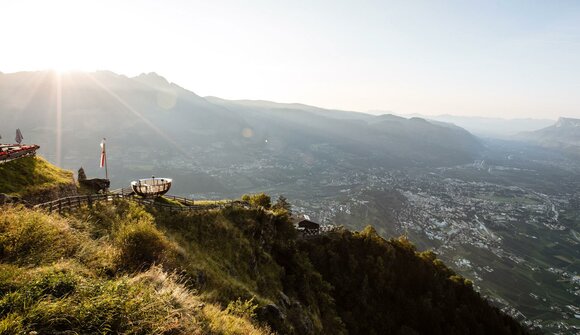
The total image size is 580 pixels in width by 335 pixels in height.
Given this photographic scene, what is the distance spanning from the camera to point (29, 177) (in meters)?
23.5

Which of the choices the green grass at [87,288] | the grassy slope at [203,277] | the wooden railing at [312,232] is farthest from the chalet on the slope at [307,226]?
the green grass at [87,288]

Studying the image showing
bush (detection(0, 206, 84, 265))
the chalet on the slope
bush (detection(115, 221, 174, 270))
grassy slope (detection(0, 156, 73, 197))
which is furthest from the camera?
the chalet on the slope

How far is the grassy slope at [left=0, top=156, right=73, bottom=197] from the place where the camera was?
21197mm

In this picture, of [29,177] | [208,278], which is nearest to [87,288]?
[208,278]

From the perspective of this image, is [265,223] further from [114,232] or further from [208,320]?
[208,320]

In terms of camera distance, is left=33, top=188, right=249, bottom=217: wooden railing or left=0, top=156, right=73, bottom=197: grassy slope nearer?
left=33, top=188, right=249, bottom=217: wooden railing

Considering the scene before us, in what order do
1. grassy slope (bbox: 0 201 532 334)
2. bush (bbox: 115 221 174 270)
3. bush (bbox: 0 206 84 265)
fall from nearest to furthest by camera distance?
grassy slope (bbox: 0 201 532 334) → bush (bbox: 0 206 84 265) → bush (bbox: 115 221 174 270)

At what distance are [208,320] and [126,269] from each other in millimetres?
5002

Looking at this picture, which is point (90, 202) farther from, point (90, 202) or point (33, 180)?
point (33, 180)

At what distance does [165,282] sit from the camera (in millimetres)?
11641

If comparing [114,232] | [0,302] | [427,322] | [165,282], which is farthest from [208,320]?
[427,322]

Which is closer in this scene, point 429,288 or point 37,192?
point 37,192

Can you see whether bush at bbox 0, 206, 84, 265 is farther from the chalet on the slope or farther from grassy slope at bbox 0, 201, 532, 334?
the chalet on the slope

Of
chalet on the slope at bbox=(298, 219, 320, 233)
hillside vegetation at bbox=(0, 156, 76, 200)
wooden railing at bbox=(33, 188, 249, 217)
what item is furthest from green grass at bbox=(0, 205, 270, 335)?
chalet on the slope at bbox=(298, 219, 320, 233)
